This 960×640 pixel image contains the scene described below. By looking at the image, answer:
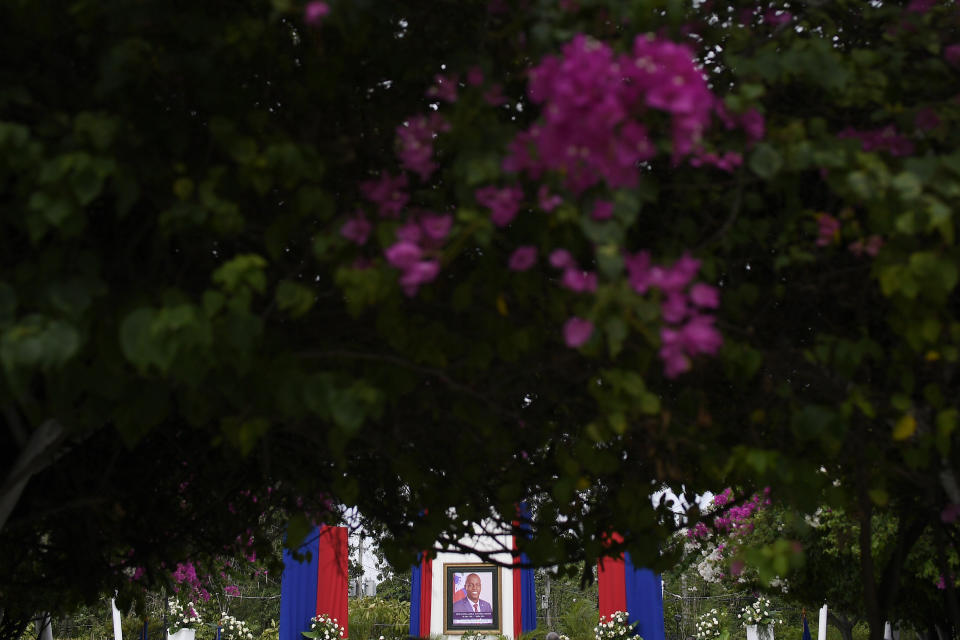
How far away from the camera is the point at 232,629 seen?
14.0 m

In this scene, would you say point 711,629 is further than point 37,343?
Yes

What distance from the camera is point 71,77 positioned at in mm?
1787

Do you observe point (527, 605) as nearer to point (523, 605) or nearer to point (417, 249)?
point (523, 605)

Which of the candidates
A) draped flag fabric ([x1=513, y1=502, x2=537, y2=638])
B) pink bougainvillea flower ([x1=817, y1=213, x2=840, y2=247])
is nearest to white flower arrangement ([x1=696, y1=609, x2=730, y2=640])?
draped flag fabric ([x1=513, y1=502, x2=537, y2=638])

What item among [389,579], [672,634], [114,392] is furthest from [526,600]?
[114,392]

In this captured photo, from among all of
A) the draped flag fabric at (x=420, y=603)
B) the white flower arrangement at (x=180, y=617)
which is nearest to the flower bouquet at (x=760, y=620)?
the draped flag fabric at (x=420, y=603)

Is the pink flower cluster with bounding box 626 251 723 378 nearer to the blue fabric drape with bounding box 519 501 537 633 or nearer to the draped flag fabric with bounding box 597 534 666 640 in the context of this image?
the draped flag fabric with bounding box 597 534 666 640

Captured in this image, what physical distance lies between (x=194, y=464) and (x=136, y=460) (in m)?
0.22

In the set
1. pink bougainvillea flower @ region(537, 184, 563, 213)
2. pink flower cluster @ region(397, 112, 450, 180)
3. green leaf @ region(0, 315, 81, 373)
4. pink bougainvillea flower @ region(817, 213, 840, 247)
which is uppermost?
pink flower cluster @ region(397, 112, 450, 180)

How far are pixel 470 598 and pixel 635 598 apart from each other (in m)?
3.89

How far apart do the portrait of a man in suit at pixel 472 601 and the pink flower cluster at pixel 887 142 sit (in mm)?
16404

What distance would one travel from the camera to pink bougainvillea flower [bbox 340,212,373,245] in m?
1.59

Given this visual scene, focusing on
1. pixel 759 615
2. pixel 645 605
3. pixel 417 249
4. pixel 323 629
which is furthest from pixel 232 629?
pixel 417 249

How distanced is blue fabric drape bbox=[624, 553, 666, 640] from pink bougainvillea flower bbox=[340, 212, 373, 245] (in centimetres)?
1356
